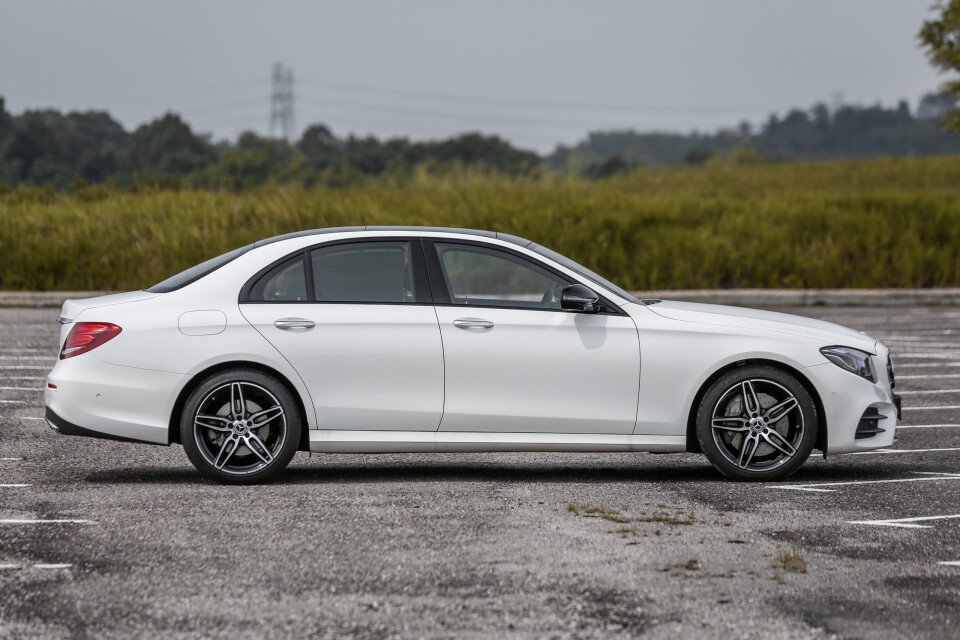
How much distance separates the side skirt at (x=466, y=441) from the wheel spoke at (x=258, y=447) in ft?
0.85

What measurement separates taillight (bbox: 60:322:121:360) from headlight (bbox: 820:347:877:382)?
424 cm

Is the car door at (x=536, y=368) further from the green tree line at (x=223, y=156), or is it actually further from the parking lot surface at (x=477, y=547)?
the green tree line at (x=223, y=156)

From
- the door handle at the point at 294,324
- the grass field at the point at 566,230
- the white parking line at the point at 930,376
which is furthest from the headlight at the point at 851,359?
the grass field at the point at 566,230

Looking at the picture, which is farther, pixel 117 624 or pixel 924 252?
pixel 924 252

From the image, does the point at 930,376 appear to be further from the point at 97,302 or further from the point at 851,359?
the point at 97,302

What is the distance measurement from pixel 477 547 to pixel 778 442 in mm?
2466

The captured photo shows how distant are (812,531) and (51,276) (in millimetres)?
17768

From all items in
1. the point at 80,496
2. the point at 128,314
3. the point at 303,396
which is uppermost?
the point at 128,314

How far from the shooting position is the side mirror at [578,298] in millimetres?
7379

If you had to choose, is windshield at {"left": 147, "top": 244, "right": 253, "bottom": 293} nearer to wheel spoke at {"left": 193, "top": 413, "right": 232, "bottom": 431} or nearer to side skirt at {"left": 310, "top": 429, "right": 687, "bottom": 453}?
wheel spoke at {"left": 193, "top": 413, "right": 232, "bottom": 431}

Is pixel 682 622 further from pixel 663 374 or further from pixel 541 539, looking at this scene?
pixel 663 374

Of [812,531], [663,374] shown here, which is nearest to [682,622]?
[812,531]

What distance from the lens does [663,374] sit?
7.45m

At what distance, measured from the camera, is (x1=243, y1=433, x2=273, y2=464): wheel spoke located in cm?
732
